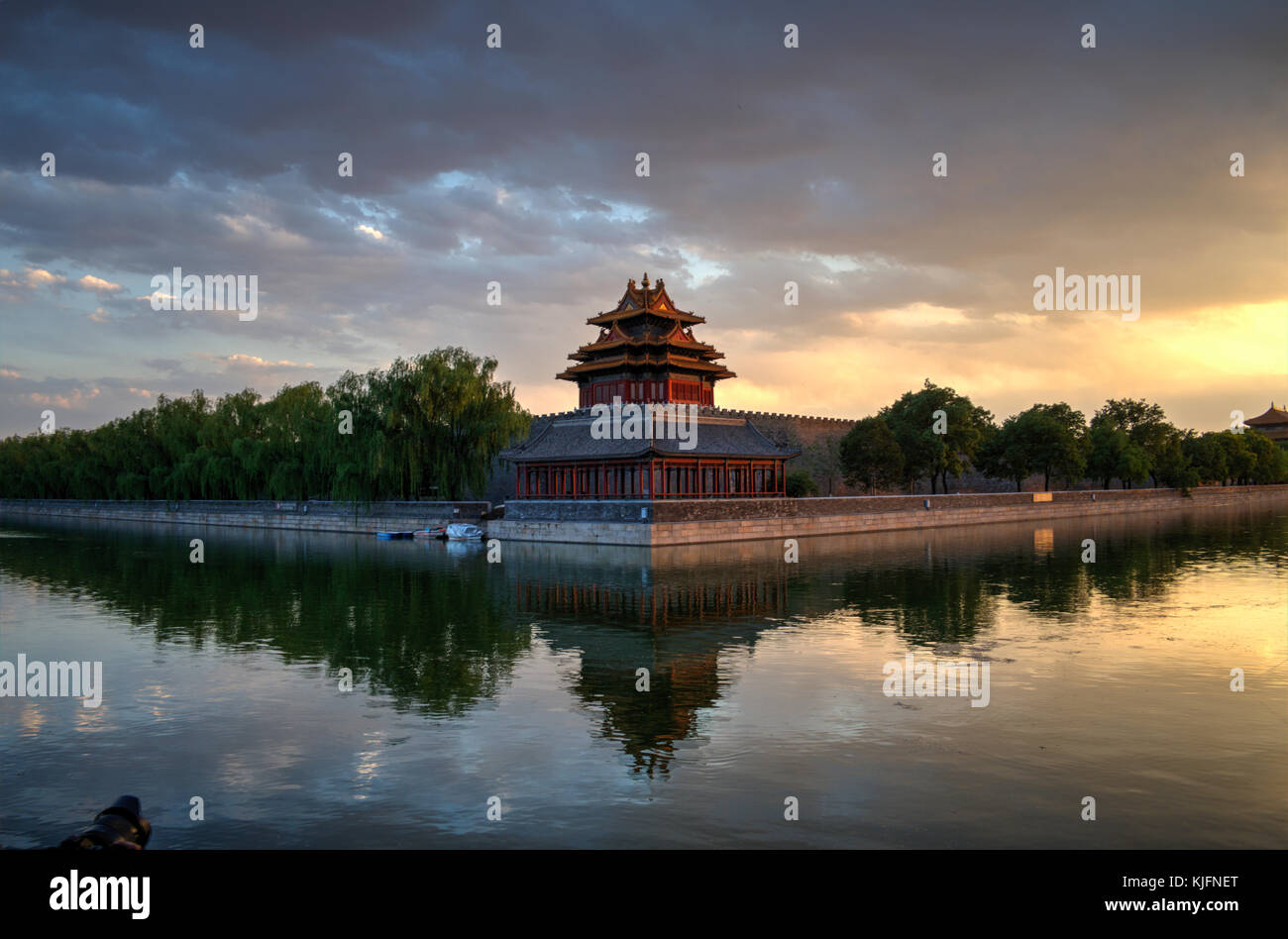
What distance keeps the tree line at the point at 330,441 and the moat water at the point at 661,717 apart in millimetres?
21679

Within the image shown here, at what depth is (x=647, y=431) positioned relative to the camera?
39.2 m

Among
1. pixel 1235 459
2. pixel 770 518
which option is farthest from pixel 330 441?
pixel 1235 459

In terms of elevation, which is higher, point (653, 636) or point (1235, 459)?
point (1235, 459)

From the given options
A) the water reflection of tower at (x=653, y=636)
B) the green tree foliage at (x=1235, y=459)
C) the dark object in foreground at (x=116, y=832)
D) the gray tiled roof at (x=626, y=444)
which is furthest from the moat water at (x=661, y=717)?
the green tree foliage at (x=1235, y=459)

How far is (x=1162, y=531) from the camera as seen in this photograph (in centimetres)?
3981

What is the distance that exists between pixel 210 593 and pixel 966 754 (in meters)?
18.3

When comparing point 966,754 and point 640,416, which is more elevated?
point 640,416

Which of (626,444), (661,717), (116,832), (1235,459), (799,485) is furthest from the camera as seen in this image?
(1235,459)

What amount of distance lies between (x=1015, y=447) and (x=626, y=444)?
31.4m

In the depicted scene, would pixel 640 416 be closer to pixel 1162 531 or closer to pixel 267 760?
pixel 1162 531

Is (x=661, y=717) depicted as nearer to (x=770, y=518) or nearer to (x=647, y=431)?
(x=770, y=518)

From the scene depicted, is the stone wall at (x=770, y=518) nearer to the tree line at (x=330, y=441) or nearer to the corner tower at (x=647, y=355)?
the tree line at (x=330, y=441)

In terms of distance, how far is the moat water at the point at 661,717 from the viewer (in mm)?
6480
